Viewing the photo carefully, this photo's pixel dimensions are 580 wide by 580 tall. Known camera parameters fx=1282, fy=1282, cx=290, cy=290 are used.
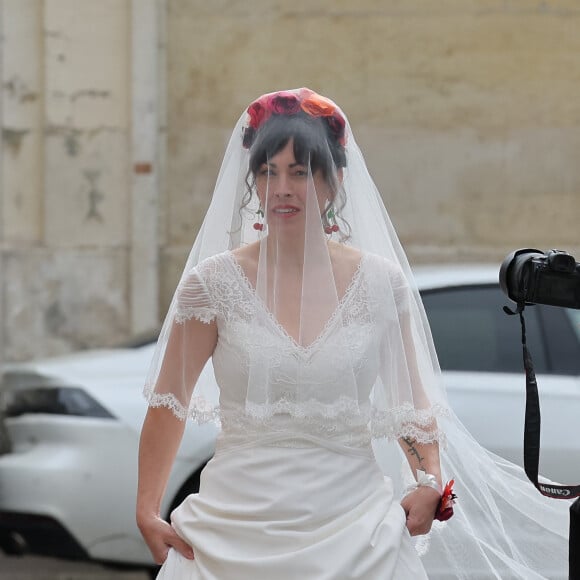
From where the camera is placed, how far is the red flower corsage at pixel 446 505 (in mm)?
2867

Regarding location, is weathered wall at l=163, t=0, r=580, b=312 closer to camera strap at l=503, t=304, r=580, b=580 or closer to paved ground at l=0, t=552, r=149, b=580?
paved ground at l=0, t=552, r=149, b=580

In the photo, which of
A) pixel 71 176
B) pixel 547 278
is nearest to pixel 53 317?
pixel 71 176

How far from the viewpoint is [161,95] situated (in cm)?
997

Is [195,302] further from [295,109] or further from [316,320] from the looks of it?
[295,109]

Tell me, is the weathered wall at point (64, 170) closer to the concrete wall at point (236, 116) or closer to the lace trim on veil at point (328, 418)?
the concrete wall at point (236, 116)

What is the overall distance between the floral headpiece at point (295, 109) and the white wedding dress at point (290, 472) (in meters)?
0.37

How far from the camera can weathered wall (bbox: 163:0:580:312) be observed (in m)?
9.82

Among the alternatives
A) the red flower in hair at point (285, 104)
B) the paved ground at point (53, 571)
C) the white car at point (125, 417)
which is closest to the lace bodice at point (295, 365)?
the red flower in hair at point (285, 104)

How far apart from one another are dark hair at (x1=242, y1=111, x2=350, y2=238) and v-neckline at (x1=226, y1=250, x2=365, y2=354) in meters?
0.21

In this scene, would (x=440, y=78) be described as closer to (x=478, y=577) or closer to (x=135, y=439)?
(x=135, y=439)

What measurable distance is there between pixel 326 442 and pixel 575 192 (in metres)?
7.51

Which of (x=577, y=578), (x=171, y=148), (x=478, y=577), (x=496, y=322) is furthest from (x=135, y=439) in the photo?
(x=171, y=148)

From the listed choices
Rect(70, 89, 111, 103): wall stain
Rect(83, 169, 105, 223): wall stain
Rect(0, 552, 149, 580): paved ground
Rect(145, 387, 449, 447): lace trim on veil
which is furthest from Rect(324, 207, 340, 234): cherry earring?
Rect(70, 89, 111, 103): wall stain

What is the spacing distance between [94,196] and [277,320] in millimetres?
7177
